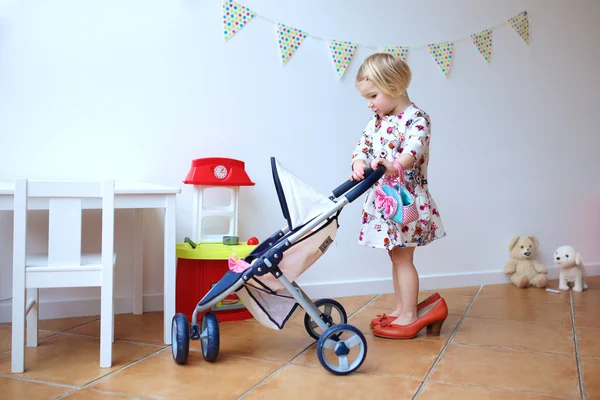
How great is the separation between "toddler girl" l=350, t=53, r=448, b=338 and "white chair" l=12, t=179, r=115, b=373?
34.6 inches

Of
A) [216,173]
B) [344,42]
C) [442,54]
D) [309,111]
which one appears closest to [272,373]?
[216,173]

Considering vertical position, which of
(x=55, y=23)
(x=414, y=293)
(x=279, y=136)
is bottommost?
(x=414, y=293)

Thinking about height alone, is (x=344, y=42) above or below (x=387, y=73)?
above

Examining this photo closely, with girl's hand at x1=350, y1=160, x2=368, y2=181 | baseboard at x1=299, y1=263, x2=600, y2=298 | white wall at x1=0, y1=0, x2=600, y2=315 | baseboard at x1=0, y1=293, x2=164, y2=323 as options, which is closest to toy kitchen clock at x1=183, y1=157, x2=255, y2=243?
white wall at x1=0, y1=0, x2=600, y2=315

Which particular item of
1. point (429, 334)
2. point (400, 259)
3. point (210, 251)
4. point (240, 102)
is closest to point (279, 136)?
point (240, 102)

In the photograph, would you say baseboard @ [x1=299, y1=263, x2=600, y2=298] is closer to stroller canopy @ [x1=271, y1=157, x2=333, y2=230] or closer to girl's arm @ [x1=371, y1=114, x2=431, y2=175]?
girl's arm @ [x1=371, y1=114, x2=431, y2=175]

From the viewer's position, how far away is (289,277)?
189cm

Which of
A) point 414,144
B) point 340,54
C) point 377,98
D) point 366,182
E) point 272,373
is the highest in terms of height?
point 340,54

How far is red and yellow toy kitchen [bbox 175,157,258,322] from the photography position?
244 cm

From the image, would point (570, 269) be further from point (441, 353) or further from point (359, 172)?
point (359, 172)

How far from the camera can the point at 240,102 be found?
278 cm

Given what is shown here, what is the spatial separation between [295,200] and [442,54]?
175 centimetres

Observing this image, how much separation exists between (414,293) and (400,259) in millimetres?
138

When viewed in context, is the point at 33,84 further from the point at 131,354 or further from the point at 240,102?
the point at 131,354
